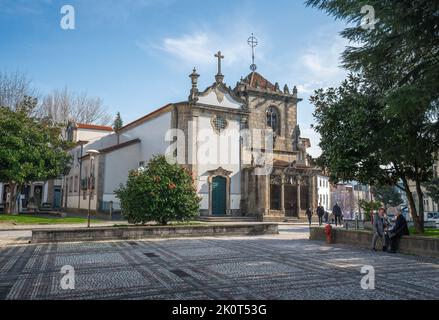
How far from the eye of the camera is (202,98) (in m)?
31.3

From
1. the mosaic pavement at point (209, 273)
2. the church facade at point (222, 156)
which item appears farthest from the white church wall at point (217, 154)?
the mosaic pavement at point (209, 273)

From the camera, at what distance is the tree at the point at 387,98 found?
883 cm

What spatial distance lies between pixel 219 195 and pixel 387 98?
75.7 feet

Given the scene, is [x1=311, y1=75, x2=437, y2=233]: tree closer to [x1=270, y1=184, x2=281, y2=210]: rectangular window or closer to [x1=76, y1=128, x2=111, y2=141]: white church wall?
[x1=270, y1=184, x2=281, y2=210]: rectangular window

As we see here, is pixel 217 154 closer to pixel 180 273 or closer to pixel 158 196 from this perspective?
pixel 158 196

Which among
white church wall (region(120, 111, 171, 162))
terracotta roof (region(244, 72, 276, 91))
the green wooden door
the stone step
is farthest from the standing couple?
terracotta roof (region(244, 72, 276, 91))

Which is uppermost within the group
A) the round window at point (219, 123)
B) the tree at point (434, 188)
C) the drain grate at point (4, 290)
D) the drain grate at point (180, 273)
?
the round window at point (219, 123)

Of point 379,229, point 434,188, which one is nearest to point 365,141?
point 379,229

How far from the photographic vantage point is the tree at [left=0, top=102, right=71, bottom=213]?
2667 centimetres

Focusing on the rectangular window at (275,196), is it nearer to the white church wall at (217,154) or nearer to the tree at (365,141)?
the white church wall at (217,154)

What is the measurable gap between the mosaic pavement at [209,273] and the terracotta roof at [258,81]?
27.3m

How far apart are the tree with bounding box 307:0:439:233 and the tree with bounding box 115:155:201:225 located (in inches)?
277
